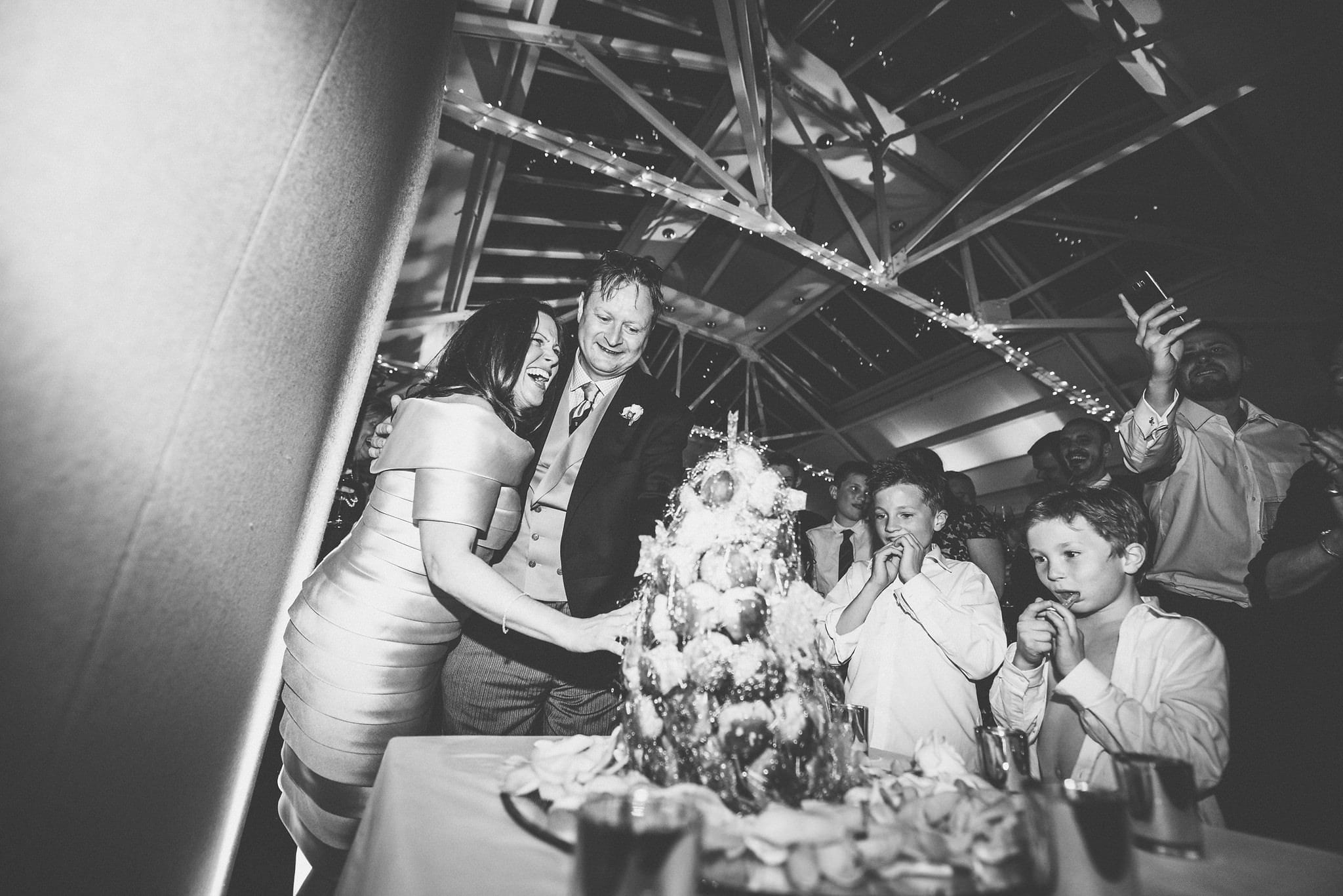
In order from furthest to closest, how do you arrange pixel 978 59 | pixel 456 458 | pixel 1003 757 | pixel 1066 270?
pixel 1066 270 < pixel 978 59 < pixel 456 458 < pixel 1003 757

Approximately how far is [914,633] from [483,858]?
1.87m

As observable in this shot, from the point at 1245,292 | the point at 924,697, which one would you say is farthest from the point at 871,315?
the point at 924,697

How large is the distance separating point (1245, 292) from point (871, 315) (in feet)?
13.8

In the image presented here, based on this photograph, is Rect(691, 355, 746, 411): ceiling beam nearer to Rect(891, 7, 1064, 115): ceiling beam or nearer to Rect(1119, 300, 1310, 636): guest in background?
Rect(891, 7, 1064, 115): ceiling beam

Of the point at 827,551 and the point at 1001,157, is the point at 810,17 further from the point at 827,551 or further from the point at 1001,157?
the point at 827,551

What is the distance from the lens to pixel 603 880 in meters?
0.53

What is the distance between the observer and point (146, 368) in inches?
28.9

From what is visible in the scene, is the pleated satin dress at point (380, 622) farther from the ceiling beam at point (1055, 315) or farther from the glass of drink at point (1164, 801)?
the ceiling beam at point (1055, 315)

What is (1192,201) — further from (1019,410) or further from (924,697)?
(924,697)

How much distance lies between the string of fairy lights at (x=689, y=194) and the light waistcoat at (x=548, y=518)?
3983mm

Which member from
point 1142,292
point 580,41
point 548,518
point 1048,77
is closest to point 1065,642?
point 548,518

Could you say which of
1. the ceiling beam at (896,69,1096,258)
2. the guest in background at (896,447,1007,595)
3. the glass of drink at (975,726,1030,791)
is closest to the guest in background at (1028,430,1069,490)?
the guest in background at (896,447,1007,595)

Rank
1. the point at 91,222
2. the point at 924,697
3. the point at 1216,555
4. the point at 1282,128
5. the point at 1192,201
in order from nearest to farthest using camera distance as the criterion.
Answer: the point at 91,222 → the point at 924,697 → the point at 1216,555 → the point at 1282,128 → the point at 1192,201

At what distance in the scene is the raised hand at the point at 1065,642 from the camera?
1.28m
